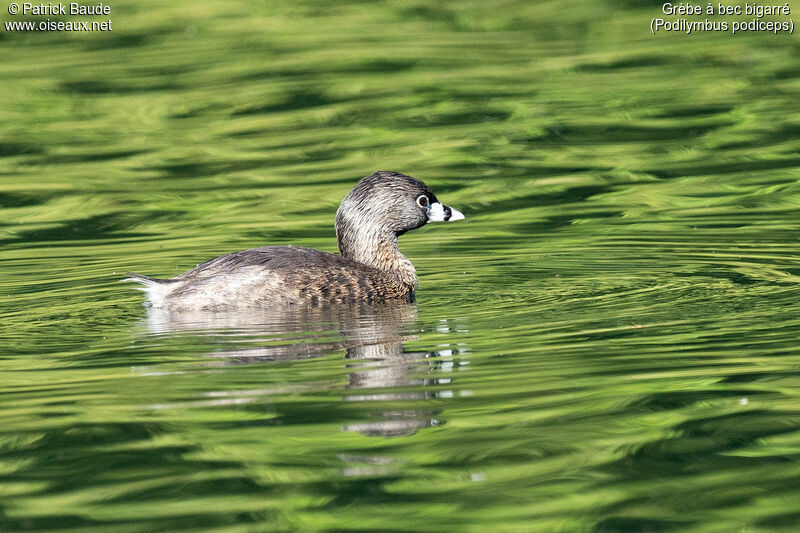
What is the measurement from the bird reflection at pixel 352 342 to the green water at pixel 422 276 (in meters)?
0.03

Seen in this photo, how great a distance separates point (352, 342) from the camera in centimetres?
826

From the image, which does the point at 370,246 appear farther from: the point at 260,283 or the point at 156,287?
the point at 156,287

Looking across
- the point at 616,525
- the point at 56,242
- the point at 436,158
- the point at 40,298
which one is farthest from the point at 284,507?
the point at 436,158

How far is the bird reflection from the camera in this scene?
6926 millimetres

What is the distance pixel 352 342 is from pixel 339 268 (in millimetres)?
1573

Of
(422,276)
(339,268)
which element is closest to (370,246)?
(422,276)

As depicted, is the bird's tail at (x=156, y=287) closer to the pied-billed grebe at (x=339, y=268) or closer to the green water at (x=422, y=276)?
the pied-billed grebe at (x=339, y=268)

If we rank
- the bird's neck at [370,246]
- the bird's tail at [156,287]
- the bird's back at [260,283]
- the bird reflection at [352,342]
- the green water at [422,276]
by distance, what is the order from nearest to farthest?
1. the green water at [422,276]
2. the bird reflection at [352,342]
3. the bird's back at [260,283]
4. the bird's tail at [156,287]
5. the bird's neck at [370,246]

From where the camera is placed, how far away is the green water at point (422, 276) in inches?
228

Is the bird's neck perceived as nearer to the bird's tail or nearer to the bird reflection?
the bird reflection

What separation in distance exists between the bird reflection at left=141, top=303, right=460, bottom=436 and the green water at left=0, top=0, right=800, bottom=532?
31 mm

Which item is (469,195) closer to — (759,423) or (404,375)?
(404,375)

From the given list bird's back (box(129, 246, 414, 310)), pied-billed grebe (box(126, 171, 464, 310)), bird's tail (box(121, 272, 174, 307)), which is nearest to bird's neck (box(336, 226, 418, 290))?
pied-billed grebe (box(126, 171, 464, 310))

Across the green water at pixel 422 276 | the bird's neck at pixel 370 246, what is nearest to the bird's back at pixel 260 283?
the green water at pixel 422 276
